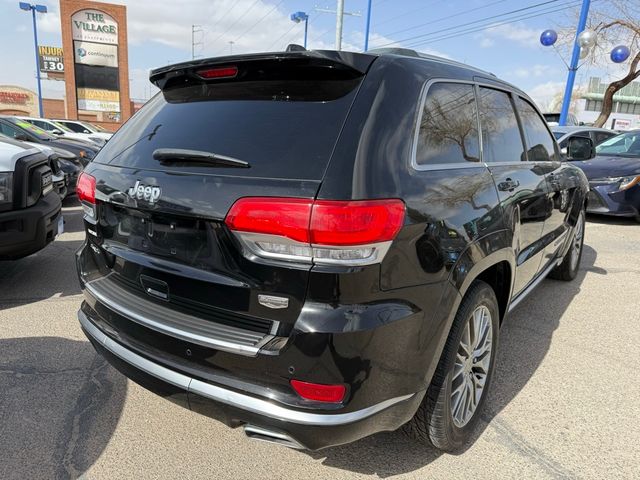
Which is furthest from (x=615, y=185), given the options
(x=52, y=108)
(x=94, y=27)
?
(x=52, y=108)

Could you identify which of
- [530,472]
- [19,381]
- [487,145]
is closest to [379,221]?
[487,145]

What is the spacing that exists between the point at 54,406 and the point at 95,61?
115 ft

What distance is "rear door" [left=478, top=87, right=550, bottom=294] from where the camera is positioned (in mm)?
2646

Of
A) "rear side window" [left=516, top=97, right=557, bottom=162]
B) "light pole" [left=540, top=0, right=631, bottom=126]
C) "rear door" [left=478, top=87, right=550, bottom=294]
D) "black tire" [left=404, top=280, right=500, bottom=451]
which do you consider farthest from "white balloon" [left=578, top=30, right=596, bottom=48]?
"black tire" [left=404, top=280, right=500, bottom=451]

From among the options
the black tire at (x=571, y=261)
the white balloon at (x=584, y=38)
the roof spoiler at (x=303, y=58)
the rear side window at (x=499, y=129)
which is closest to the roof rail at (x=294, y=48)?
the roof spoiler at (x=303, y=58)

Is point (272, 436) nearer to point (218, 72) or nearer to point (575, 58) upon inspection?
point (218, 72)

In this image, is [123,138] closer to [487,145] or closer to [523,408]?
[487,145]

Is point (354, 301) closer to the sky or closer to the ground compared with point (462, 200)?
closer to the ground

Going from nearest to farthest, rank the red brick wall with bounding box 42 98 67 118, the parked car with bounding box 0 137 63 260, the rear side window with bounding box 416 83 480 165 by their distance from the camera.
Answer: the rear side window with bounding box 416 83 480 165 → the parked car with bounding box 0 137 63 260 → the red brick wall with bounding box 42 98 67 118

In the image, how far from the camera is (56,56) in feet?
163

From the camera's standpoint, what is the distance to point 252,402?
178 centimetres

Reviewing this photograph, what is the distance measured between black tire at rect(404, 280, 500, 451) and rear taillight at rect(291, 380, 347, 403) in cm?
61

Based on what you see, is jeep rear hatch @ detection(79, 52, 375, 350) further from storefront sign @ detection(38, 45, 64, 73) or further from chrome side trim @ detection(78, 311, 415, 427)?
storefront sign @ detection(38, 45, 64, 73)

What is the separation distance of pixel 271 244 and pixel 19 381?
2.17m
